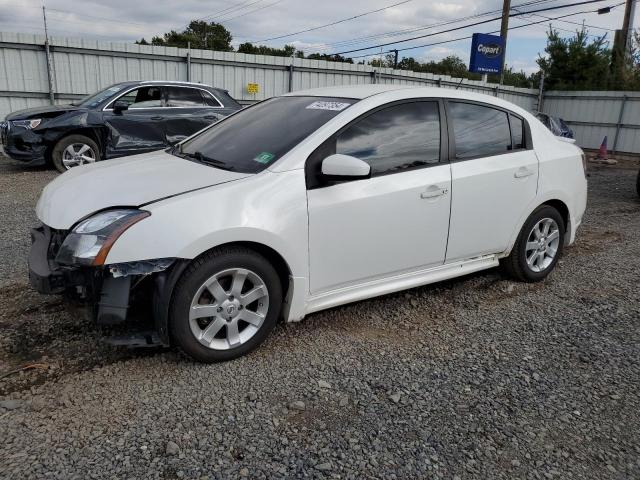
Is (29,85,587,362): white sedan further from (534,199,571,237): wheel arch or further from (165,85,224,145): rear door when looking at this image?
(165,85,224,145): rear door

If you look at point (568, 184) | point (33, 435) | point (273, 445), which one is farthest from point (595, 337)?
point (33, 435)

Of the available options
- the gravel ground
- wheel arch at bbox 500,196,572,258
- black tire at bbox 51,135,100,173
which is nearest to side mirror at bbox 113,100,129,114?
black tire at bbox 51,135,100,173

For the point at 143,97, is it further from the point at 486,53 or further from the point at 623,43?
the point at 623,43

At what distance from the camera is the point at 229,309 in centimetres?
319

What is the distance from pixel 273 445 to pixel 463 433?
3.13 ft

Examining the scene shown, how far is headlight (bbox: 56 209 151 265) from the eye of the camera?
2.88 metres

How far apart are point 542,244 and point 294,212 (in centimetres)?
265

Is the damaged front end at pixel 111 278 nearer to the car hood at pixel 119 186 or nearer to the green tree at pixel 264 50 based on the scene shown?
the car hood at pixel 119 186

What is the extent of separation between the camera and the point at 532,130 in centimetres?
464

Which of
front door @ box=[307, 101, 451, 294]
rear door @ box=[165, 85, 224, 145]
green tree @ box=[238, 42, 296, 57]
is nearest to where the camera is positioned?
front door @ box=[307, 101, 451, 294]

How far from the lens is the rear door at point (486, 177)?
13.3 ft

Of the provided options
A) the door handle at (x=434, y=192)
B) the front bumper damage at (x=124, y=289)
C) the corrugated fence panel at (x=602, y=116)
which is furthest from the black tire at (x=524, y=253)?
the corrugated fence panel at (x=602, y=116)

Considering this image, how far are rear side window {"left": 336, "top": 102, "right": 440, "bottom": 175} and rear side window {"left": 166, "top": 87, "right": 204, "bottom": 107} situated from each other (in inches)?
290

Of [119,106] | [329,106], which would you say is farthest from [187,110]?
[329,106]
